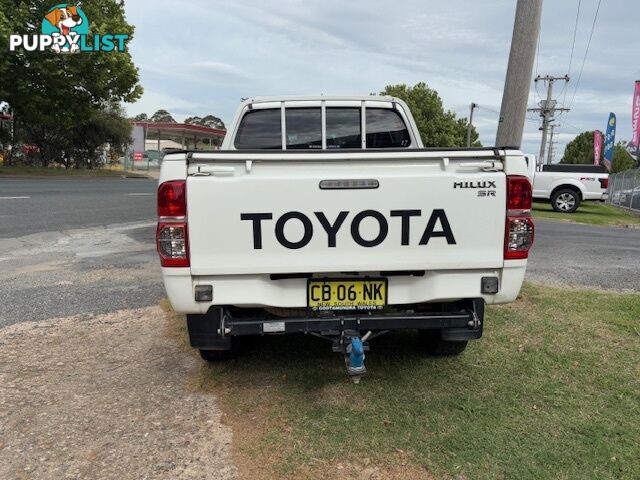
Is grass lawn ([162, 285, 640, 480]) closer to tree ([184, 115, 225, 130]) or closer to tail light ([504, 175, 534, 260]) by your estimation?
tail light ([504, 175, 534, 260])

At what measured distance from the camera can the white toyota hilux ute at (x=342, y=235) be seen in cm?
297

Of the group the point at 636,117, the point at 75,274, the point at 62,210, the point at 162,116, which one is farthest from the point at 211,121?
the point at 75,274

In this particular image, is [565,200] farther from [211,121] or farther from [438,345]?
[211,121]

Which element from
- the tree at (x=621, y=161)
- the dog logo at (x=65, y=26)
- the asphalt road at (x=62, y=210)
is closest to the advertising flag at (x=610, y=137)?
the asphalt road at (x=62, y=210)

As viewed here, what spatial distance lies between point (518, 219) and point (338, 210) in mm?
1052

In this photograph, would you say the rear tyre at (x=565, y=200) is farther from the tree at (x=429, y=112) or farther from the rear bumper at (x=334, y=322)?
the tree at (x=429, y=112)

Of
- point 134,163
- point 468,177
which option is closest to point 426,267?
point 468,177

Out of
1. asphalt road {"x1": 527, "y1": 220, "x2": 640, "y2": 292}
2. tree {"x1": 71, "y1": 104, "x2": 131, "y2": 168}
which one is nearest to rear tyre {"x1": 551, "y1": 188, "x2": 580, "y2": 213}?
asphalt road {"x1": 527, "y1": 220, "x2": 640, "y2": 292}

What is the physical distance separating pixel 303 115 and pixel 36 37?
23.2 m

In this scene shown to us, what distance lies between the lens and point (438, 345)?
4.04 metres

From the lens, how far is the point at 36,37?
2355 centimetres

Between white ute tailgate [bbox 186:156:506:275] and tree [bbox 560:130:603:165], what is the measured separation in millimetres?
76155

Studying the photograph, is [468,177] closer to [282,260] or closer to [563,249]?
[282,260]

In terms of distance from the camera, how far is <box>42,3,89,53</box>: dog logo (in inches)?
953
